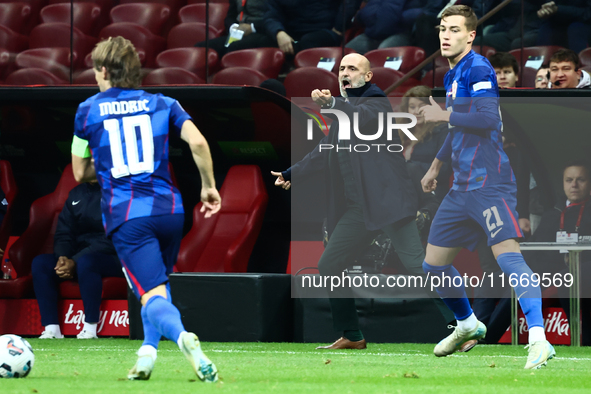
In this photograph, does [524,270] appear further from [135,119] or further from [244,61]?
[244,61]

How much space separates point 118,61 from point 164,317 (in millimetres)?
1137

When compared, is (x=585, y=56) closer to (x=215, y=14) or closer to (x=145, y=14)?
(x=215, y=14)

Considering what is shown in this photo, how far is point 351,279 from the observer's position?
6.80 metres

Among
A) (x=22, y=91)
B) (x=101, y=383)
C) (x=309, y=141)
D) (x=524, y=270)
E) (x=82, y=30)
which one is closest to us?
(x=101, y=383)

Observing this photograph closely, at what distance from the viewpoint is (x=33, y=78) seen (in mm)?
8844

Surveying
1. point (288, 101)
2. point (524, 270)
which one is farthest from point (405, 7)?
point (524, 270)

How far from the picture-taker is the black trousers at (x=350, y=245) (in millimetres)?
5840

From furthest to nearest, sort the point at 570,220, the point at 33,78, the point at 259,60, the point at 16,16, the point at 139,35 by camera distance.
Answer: the point at 16,16 < the point at 139,35 < the point at 259,60 < the point at 33,78 < the point at 570,220

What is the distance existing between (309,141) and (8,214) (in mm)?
3209

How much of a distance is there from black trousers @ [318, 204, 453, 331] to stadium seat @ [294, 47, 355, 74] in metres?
2.98

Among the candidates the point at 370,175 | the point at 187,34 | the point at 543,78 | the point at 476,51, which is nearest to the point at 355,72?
the point at 370,175

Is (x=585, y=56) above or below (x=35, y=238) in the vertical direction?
above

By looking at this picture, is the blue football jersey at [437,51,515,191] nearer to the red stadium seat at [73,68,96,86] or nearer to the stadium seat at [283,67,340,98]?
the stadium seat at [283,67,340,98]

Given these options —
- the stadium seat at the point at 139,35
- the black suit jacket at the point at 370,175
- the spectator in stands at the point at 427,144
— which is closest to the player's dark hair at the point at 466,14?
the black suit jacket at the point at 370,175
